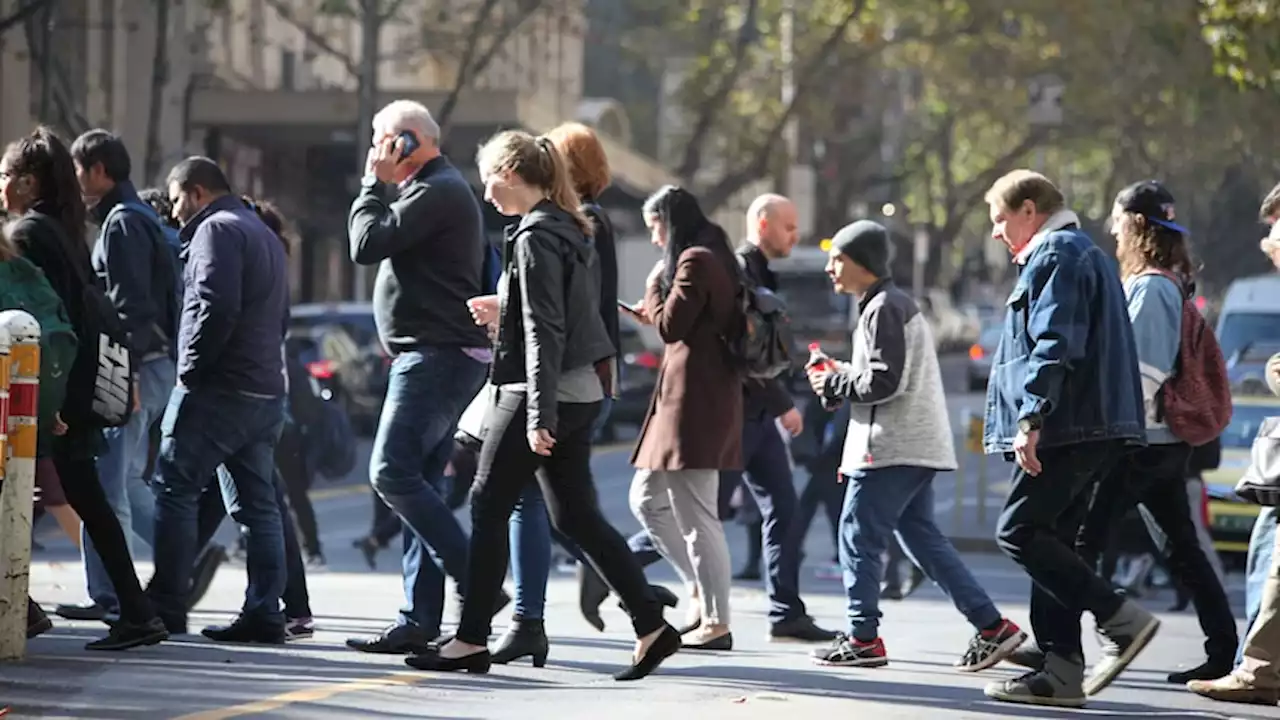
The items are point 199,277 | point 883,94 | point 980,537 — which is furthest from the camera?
point 883,94

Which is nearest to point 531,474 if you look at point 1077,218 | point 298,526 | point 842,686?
point 842,686

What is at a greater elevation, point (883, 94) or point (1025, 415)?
point (883, 94)

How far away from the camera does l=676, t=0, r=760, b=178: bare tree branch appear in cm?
4069

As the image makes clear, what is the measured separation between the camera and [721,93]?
4172cm

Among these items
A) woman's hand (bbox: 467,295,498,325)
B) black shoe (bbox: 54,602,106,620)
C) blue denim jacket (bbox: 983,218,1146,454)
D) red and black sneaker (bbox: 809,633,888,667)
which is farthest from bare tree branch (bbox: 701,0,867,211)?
blue denim jacket (bbox: 983,218,1146,454)

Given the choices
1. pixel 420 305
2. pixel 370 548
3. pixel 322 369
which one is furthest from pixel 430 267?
pixel 322 369

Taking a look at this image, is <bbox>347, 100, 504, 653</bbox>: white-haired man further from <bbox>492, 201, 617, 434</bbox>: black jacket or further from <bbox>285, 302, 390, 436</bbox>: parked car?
<bbox>285, 302, 390, 436</bbox>: parked car

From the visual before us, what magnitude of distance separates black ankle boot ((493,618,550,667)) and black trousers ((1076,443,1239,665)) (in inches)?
76.3

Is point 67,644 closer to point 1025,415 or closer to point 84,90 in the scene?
point 1025,415

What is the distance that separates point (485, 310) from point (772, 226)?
7.00 feet

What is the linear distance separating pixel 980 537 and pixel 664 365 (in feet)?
23.7

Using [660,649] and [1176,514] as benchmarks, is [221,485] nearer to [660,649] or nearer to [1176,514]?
[660,649]

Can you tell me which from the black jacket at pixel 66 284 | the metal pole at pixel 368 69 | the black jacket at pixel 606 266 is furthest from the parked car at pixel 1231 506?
the metal pole at pixel 368 69

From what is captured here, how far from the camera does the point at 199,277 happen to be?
9359mm
